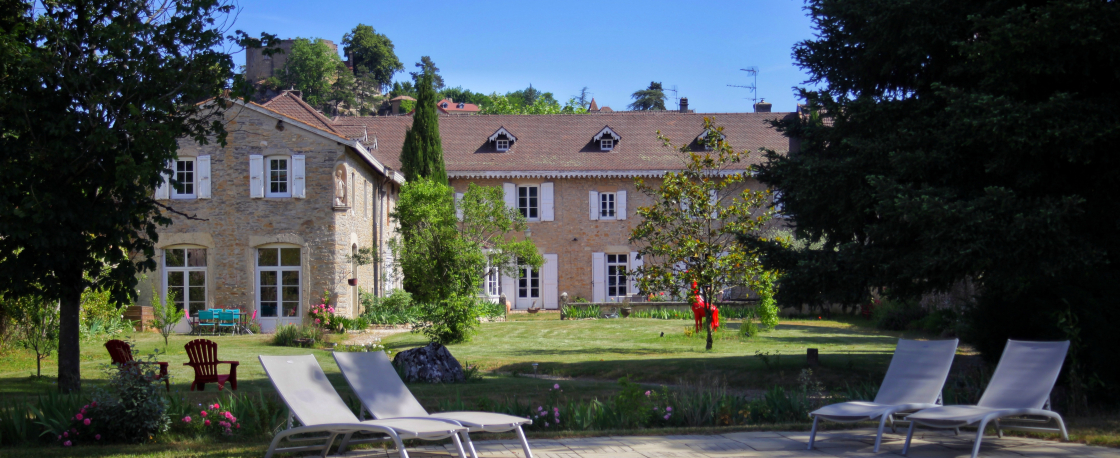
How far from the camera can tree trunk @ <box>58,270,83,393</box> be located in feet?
29.2

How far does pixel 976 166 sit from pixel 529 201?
20418mm

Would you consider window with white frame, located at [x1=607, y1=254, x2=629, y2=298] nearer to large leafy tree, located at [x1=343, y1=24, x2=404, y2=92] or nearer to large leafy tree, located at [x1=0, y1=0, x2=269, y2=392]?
large leafy tree, located at [x1=0, y1=0, x2=269, y2=392]

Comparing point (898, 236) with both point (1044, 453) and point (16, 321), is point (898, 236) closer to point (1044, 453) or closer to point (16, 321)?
point (1044, 453)

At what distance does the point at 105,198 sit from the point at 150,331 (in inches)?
507

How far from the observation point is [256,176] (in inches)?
832

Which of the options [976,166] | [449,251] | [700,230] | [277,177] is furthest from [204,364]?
[277,177]

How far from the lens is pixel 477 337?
18359 mm

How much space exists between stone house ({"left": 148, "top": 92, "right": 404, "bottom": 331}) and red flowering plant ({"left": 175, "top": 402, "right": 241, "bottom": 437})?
45.4 feet

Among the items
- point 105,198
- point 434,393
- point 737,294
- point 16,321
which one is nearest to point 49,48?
point 105,198

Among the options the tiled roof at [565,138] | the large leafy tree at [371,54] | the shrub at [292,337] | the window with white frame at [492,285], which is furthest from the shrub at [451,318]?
the large leafy tree at [371,54]

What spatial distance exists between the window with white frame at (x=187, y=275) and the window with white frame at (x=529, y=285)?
1103 centimetres

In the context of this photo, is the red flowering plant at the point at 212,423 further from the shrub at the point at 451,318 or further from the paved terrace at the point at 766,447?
the shrub at the point at 451,318

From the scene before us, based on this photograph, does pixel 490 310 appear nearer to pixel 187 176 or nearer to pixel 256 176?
pixel 256 176

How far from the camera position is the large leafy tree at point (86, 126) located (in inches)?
316
